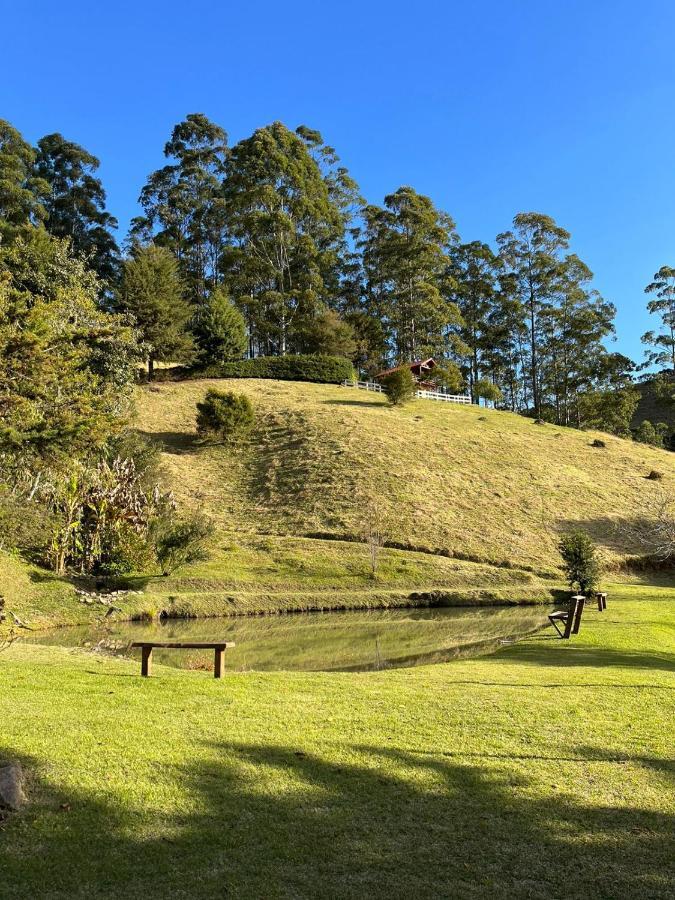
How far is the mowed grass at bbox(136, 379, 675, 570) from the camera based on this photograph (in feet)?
105

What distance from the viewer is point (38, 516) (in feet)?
61.9

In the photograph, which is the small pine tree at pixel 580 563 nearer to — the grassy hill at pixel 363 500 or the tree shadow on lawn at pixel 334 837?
the grassy hill at pixel 363 500

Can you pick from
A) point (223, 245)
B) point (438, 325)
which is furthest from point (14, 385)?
point (223, 245)

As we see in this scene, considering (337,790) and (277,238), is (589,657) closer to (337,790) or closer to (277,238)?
(337,790)

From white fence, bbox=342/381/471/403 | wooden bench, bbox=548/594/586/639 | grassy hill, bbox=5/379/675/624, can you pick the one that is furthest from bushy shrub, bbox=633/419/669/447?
wooden bench, bbox=548/594/586/639

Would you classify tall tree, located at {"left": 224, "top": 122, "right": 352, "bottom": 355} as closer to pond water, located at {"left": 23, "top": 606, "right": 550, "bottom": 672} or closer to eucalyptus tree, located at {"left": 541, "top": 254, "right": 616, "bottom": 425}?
eucalyptus tree, located at {"left": 541, "top": 254, "right": 616, "bottom": 425}

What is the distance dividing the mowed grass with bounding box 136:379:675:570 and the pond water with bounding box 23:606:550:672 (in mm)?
9258

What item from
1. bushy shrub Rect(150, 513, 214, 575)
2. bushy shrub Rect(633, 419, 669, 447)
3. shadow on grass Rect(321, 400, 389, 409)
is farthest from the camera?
bushy shrub Rect(633, 419, 669, 447)

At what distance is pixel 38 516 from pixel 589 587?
1870 centimetres

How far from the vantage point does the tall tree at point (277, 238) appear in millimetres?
63656

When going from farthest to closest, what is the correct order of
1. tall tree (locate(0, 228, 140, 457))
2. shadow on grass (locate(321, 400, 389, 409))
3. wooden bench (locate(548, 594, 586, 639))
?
shadow on grass (locate(321, 400, 389, 409)) < wooden bench (locate(548, 594, 586, 639)) < tall tree (locate(0, 228, 140, 457))

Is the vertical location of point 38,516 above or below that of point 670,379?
below

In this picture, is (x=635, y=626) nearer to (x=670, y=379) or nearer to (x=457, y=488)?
(x=457, y=488)

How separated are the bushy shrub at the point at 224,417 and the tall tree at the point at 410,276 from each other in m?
27.1
